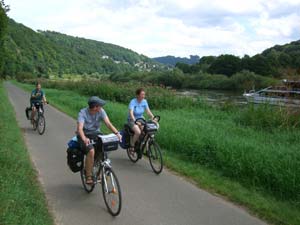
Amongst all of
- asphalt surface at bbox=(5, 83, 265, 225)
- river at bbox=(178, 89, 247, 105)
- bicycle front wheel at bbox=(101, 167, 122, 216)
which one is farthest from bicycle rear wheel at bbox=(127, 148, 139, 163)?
river at bbox=(178, 89, 247, 105)

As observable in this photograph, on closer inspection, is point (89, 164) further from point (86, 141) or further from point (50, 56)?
point (50, 56)

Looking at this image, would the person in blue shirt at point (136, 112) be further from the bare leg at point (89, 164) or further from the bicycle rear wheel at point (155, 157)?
the bare leg at point (89, 164)

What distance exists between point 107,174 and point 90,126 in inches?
43.9

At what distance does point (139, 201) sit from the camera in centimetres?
711

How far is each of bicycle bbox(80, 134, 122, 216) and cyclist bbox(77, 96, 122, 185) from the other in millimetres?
123

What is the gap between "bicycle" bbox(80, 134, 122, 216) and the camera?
6.37m

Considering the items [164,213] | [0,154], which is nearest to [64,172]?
[0,154]

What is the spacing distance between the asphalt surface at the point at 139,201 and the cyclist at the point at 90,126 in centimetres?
69

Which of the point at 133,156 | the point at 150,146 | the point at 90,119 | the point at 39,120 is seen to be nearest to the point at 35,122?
the point at 39,120

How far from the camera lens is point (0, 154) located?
904 cm

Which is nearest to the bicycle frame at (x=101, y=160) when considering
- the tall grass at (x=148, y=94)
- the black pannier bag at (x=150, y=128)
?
the black pannier bag at (x=150, y=128)

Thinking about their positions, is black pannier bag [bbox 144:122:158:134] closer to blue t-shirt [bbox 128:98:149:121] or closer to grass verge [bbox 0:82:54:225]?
blue t-shirt [bbox 128:98:149:121]

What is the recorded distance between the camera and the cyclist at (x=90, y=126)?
23.1ft

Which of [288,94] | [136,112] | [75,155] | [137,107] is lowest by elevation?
[75,155]
